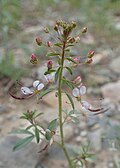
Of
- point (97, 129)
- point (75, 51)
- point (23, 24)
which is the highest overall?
point (23, 24)

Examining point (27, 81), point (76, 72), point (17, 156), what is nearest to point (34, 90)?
point (17, 156)

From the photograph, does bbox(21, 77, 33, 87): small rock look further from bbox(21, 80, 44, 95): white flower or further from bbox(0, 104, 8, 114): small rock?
bbox(21, 80, 44, 95): white flower

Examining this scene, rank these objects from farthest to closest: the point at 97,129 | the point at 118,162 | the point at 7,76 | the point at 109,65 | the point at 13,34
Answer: the point at 13,34 → the point at 109,65 → the point at 7,76 → the point at 97,129 → the point at 118,162

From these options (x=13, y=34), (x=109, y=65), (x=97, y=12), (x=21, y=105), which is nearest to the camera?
(x=21, y=105)

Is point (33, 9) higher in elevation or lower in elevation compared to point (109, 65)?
higher

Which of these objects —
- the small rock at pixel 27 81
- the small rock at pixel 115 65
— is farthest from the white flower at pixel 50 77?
the small rock at pixel 115 65

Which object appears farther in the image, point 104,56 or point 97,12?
point 97,12

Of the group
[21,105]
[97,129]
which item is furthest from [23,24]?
[97,129]

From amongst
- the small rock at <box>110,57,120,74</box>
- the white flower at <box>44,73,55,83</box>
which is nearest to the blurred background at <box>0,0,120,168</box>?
the small rock at <box>110,57,120,74</box>

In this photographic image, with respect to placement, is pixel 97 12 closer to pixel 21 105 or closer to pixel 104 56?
pixel 104 56
